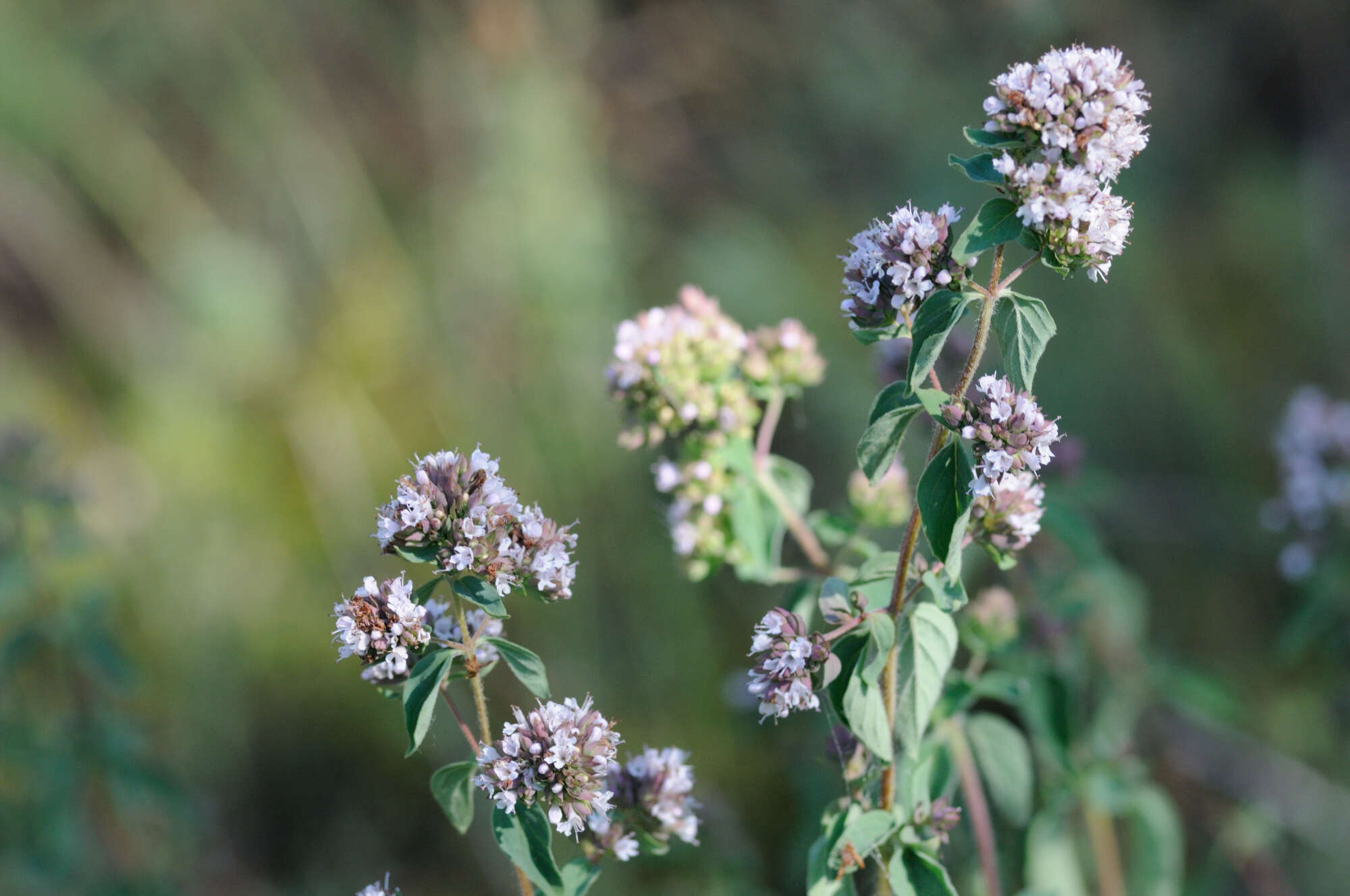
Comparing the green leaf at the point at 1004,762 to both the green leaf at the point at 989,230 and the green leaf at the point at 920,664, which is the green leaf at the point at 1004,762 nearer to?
the green leaf at the point at 920,664

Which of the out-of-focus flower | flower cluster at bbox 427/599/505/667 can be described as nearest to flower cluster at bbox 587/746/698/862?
flower cluster at bbox 427/599/505/667

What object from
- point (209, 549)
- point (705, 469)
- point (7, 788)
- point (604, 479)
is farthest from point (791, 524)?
point (7, 788)

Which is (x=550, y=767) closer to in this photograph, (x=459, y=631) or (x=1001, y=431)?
(x=459, y=631)

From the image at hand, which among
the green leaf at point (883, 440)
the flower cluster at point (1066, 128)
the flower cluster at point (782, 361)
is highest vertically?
the flower cluster at point (782, 361)

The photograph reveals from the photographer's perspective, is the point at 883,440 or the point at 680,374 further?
the point at 680,374

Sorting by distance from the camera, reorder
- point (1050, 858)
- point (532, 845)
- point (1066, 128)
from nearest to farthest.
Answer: point (1066, 128) < point (532, 845) < point (1050, 858)

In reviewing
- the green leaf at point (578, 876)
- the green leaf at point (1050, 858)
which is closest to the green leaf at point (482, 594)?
the green leaf at point (578, 876)

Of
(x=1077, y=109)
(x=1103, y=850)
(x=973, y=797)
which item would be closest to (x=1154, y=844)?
(x=1103, y=850)
